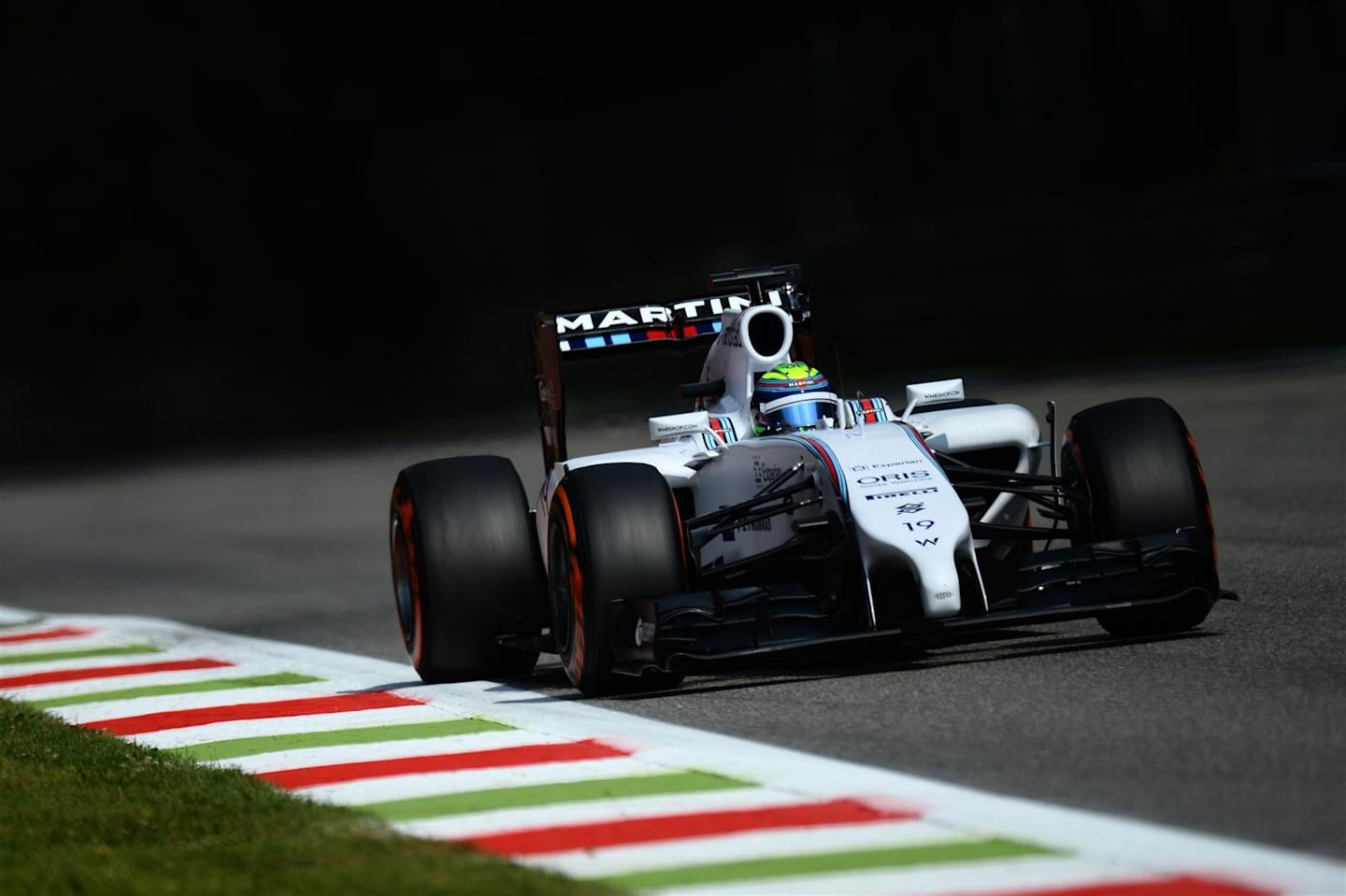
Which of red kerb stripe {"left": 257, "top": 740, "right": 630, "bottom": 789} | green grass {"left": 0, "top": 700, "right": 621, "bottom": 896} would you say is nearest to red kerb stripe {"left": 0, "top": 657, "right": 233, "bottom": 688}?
green grass {"left": 0, "top": 700, "right": 621, "bottom": 896}

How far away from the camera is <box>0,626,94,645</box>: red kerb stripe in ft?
38.9

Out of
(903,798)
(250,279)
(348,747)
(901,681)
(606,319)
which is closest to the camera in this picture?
(903,798)

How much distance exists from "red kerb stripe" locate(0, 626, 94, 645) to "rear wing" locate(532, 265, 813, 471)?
3.48m

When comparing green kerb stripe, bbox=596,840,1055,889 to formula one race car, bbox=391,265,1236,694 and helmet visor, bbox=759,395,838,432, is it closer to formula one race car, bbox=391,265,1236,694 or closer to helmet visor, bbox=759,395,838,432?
formula one race car, bbox=391,265,1236,694

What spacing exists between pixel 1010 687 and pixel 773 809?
192 cm

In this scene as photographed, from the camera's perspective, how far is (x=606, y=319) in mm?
9891

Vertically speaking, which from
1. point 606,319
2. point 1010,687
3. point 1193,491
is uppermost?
point 606,319

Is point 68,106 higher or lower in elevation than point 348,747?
higher

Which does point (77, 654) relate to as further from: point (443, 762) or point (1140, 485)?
point (1140, 485)

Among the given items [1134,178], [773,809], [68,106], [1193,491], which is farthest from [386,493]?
[68,106]

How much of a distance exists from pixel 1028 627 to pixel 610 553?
7.64ft

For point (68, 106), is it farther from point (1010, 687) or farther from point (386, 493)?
point (1010, 687)

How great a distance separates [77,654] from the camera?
11.1 meters

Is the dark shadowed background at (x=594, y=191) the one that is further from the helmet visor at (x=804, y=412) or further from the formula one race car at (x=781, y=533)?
the helmet visor at (x=804, y=412)
